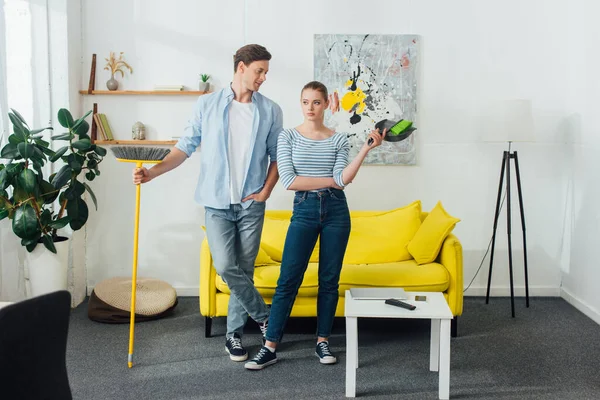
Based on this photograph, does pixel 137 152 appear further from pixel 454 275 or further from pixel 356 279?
pixel 454 275

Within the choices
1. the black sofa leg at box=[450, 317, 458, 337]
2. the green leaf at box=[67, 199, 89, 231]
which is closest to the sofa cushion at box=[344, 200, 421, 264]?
the black sofa leg at box=[450, 317, 458, 337]

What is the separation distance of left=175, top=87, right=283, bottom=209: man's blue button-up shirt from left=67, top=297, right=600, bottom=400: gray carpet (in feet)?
2.87

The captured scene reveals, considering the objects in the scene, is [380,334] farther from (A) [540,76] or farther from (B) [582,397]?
(A) [540,76]

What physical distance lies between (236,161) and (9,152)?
4.66 feet

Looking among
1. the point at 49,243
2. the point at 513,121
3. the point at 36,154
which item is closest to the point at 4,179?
the point at 36,154

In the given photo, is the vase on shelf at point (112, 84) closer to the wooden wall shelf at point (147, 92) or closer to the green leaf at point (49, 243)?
the wooden wall shelf at point (147, 92)

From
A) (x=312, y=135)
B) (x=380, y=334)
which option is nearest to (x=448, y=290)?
A: (x=380, y=334)

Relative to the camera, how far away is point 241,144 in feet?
11.1

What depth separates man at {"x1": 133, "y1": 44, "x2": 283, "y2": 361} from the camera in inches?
132

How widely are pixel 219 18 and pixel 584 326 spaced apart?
10.7 feet

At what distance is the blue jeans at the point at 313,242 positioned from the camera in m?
3.27

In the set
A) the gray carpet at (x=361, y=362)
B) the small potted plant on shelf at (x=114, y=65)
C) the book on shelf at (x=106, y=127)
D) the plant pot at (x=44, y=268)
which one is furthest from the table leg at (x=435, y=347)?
the small potted plant on shelf at (x=114, y=65)

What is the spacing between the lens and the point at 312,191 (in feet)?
10.7

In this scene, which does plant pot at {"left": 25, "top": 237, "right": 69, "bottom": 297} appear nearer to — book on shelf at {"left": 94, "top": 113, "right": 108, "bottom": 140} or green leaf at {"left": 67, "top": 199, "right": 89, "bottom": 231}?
green leaf at {"left": 67, "top": 199, "right": 89, "bottom": 231}
